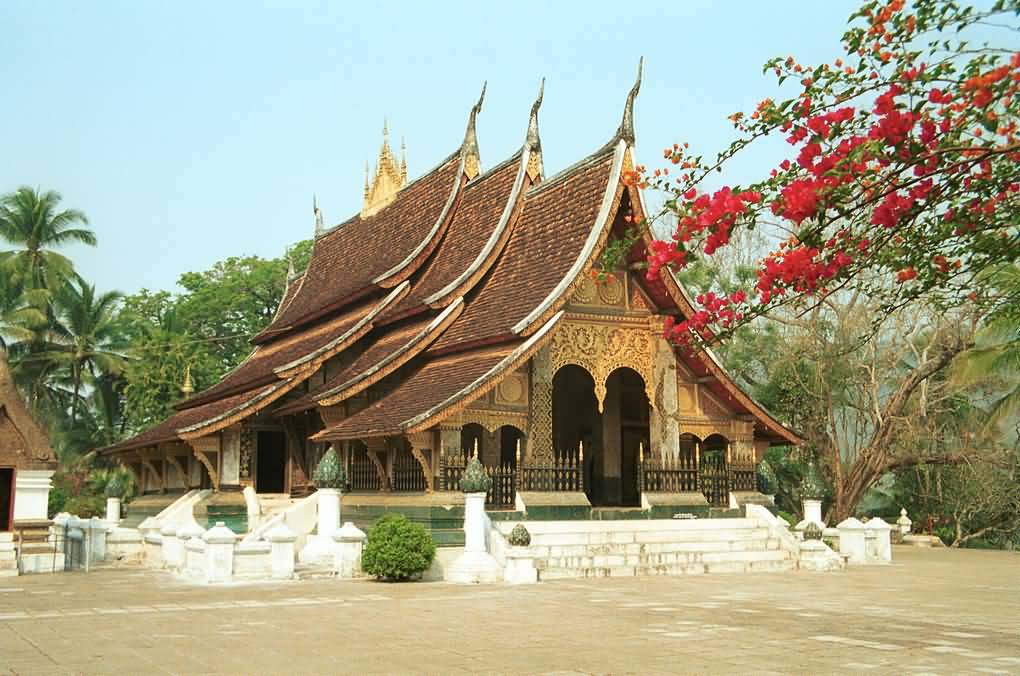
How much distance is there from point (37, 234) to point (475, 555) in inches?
1169

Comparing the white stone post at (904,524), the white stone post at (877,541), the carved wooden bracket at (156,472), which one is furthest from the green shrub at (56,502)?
the white stone post at (877,541)

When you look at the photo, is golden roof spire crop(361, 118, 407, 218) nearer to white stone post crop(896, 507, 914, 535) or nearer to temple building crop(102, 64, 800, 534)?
temple building crop(102, 64, 800, 534)

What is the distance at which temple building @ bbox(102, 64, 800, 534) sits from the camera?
15.4m

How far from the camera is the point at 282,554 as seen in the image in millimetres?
13594

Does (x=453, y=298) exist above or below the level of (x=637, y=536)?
above

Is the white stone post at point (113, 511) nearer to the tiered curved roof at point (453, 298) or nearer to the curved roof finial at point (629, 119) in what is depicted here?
the tiered curved roof at point (453, 298)

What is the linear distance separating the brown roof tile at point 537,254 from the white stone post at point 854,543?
6.11 metres

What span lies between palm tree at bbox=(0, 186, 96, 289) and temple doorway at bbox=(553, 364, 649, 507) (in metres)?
24.2

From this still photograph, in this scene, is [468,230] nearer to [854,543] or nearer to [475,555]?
[475,555]

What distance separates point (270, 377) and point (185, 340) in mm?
19213

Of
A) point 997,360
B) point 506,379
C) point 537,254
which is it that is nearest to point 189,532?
point 506,379

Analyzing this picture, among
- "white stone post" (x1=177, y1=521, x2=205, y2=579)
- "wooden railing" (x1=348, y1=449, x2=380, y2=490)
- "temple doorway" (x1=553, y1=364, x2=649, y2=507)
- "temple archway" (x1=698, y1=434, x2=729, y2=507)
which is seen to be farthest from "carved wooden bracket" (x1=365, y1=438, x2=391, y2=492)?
"temple archway" (x1=698, y1=434, x2=729, y2=507)

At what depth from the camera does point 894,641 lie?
8.12 meters

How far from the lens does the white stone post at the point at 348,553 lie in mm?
13961
